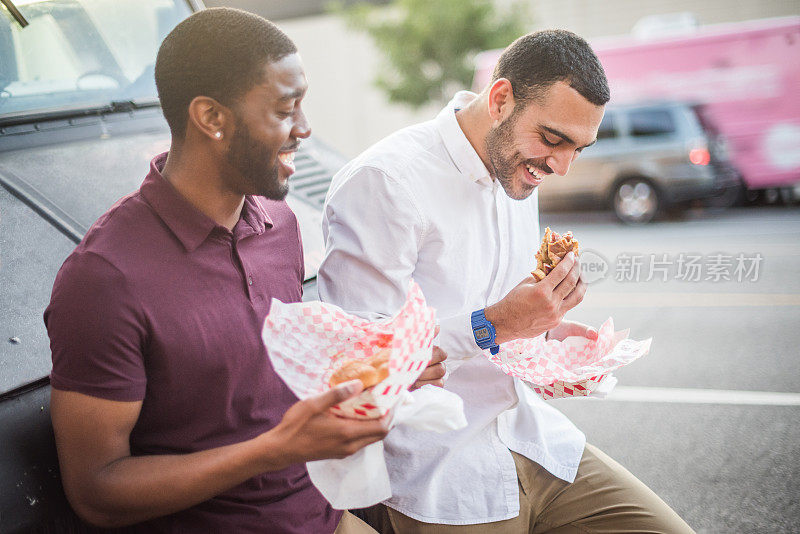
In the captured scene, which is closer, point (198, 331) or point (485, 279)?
point (198, 331)

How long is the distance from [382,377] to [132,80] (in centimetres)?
204

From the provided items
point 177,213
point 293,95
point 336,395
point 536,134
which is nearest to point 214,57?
point 293,95

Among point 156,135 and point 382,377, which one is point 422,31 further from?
point 382,377

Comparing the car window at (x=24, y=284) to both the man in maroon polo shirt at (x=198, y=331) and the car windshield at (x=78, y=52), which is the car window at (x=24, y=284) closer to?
the man in maroon polo shirt at (x=198, y=331)

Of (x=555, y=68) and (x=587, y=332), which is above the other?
(x=555, y=68)

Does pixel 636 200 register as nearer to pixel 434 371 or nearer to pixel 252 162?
pixel 434 371

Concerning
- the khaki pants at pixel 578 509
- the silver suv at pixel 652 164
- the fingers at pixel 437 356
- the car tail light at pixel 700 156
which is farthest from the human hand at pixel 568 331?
the car tail light at pixel 700 156

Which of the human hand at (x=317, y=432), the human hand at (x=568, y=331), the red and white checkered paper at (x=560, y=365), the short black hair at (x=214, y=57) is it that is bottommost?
the human hand at (x=568, y=331)

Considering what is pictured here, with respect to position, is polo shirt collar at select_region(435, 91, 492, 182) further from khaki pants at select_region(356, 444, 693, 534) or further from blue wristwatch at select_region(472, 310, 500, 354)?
khaki pants at select_region(356, 444, 693, 534)

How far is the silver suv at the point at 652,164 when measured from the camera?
1076 centimetres

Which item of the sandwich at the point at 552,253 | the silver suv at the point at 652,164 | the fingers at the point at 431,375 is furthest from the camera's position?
the silver suv at the point at 652,164

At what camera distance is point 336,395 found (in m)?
1.35

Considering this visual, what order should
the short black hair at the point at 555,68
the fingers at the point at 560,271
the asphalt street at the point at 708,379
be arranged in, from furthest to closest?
the asphalt street at the point at 708,379, the short black hair at the point at 555,68, the fingers at the point at 560,271

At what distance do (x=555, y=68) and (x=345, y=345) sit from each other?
1.15 m
